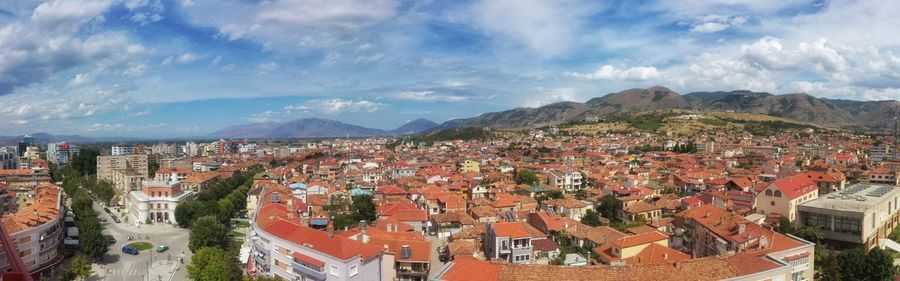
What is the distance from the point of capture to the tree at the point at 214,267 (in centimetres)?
1992

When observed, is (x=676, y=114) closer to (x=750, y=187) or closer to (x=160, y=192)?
(x=750, y=187)

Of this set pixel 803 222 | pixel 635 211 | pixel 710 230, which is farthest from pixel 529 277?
pixel 635 211

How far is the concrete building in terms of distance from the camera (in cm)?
2106

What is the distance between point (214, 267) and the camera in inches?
789

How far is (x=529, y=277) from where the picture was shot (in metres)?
13.1

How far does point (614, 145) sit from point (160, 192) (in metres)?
63.6

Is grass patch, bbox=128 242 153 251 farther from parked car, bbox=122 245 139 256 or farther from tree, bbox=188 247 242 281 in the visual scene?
tree, bbox=188 247 242 281

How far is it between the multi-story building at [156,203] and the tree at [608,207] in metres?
26.4

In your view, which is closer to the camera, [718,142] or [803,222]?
[803,222]

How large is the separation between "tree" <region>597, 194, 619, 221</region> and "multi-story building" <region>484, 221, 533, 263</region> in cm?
1198

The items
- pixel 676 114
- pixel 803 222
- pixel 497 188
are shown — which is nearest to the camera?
pixel 803 222

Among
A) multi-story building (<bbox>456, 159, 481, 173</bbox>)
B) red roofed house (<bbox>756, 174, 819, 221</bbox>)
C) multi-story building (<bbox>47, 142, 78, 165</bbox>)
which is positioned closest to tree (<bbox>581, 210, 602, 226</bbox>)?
red roofed house (<bbox>756, 174, 819, 221</bbox>)

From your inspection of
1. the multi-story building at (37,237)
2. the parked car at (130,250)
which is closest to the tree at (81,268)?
the multi-story building at (37,237)

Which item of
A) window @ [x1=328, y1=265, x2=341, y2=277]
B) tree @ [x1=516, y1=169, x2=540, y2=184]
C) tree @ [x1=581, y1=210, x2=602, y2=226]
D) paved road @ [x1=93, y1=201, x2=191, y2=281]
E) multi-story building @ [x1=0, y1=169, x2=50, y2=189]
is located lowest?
paved road @ [x1=93, y1=201, x2=191, y2=281]
